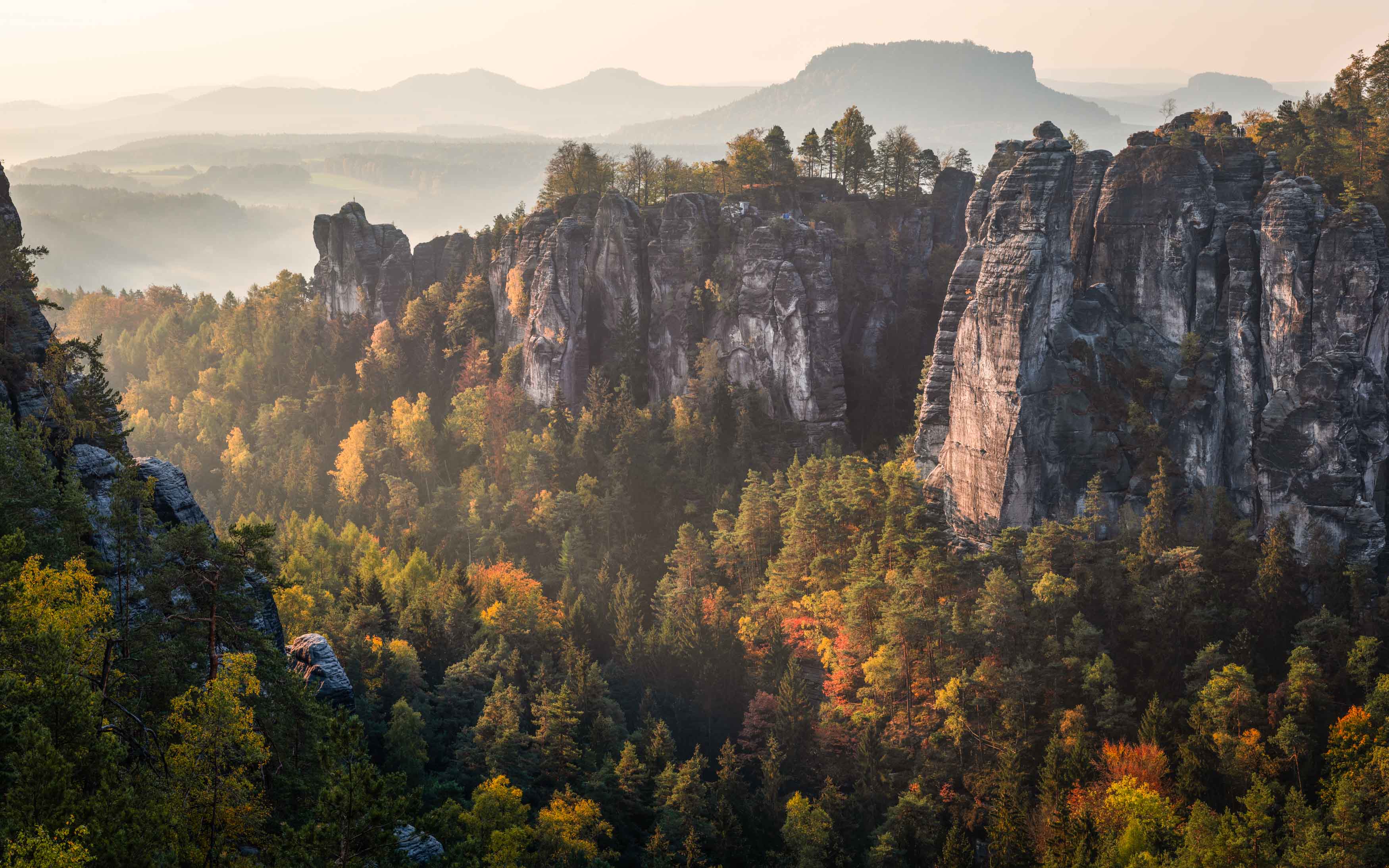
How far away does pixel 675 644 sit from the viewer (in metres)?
56.4

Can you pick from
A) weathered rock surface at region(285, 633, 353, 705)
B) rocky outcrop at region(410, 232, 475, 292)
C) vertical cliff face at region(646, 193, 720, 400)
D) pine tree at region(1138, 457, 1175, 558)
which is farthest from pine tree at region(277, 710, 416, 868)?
rocky outcrop at region(410, 232, 475, 292)

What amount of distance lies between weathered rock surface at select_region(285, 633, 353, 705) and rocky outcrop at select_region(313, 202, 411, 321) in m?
63.5

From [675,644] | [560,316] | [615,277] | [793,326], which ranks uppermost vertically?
[615,277]

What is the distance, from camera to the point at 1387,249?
49250 millimetres

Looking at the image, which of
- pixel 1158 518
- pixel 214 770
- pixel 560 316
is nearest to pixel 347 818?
pixel 214 770

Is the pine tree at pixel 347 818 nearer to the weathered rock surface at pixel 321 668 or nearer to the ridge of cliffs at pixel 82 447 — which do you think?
the ridge of cliffs at pixel 82 447

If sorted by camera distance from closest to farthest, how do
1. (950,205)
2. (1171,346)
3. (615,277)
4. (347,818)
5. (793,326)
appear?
(347,818) → (1171,346) → (793,326) → (615,277) → (950,205)

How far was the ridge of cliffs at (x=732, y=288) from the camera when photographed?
72.3 m

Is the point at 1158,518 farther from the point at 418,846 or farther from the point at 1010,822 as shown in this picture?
the point at 418,846

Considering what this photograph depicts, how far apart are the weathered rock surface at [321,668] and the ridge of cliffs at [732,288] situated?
1676 inches

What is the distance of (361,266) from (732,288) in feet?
141

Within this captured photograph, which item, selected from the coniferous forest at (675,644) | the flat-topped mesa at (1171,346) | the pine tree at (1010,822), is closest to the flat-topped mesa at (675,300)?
the coniferous forest at (675,644)

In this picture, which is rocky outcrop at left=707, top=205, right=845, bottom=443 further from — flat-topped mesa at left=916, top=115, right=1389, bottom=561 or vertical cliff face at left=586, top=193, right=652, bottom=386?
flat-topped mesa at left=916, top=115, right=1389, bottom=561

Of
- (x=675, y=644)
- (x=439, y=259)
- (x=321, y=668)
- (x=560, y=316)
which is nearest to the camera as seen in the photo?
(x=321, y=668)
